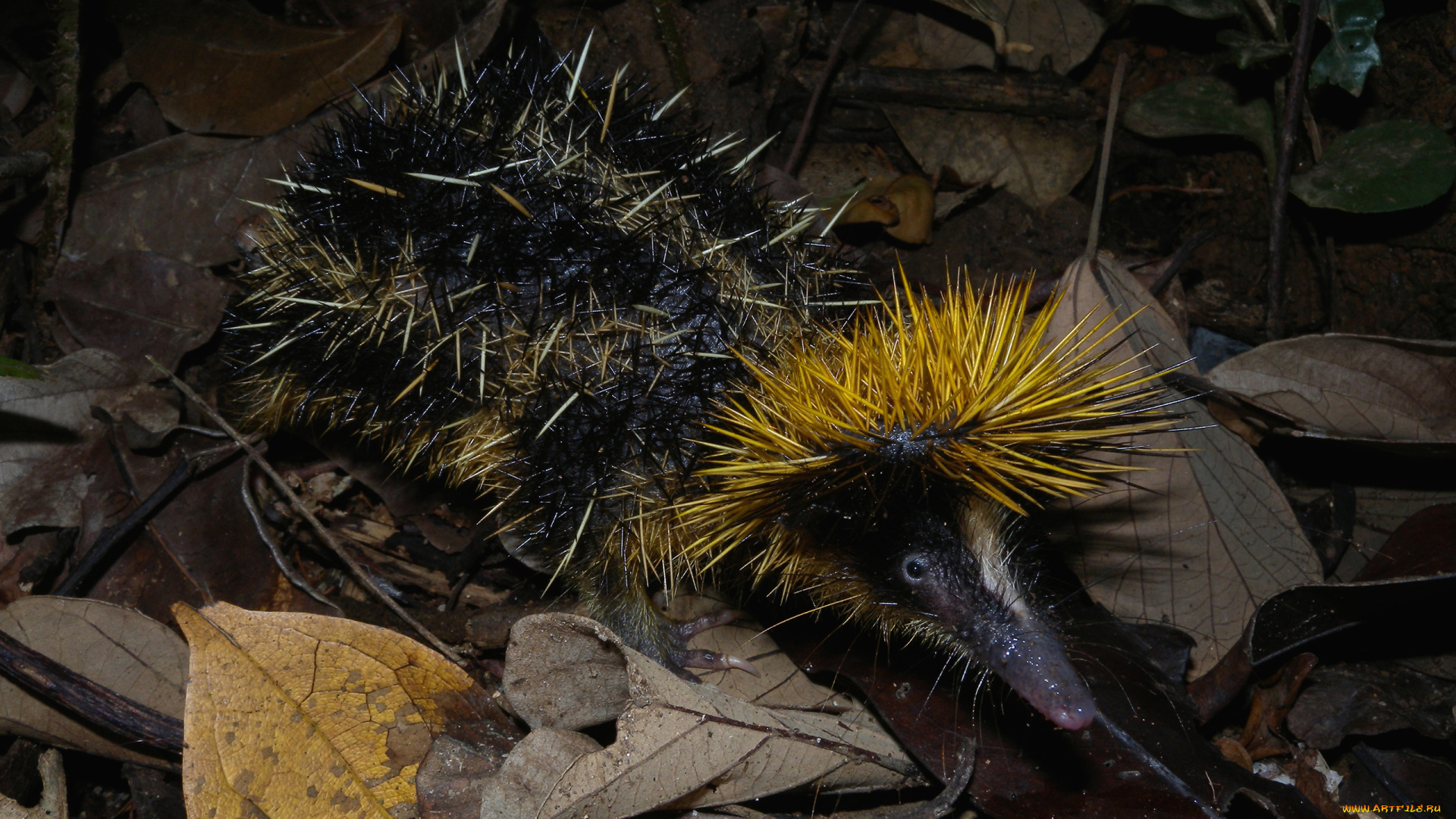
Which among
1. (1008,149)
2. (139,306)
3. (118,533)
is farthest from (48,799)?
(1008,149)

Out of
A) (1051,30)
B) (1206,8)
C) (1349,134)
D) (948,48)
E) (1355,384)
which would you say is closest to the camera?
(1355,384)

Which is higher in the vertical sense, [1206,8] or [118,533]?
[1206,8]

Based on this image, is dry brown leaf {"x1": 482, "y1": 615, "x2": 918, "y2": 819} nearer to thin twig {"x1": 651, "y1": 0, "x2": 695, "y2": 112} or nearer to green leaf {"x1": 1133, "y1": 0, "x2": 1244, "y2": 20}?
thin twig {"x1": 651, "y1": 0, "x2": 695, "y2": 112}

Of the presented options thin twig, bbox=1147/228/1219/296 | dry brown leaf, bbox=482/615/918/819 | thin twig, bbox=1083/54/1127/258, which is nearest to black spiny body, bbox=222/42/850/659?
dry brown leaf, bbox=482/615/918/819

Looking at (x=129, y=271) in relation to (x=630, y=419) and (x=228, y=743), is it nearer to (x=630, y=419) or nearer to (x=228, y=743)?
(x=228, y=743)

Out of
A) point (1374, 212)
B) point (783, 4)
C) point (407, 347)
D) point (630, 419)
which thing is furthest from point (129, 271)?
point (1374, 212)

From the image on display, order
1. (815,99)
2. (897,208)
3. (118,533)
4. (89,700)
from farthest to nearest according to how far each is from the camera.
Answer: (815,99) < (897,208) < (118,533) < (89,700)

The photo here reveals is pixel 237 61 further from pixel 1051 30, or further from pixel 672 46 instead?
pixel 1051 30
